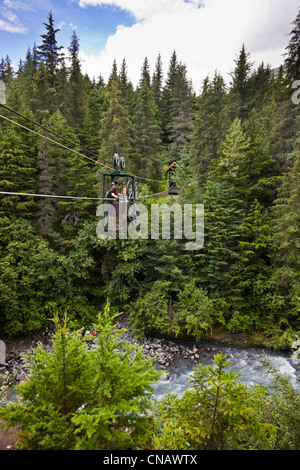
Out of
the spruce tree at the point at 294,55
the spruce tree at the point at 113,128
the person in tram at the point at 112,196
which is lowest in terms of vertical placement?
the person in tram at the point at 112,196

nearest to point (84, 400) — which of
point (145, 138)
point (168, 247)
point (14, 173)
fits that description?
point (168, 247)

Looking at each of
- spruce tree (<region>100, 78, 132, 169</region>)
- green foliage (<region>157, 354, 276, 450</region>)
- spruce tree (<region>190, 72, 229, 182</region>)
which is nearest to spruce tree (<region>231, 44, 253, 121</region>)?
spruce tree (<region>190, 72, 229, 182</region>)

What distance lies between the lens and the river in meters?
12.4

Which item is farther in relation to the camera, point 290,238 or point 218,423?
point 290,238

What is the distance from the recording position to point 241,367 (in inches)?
524

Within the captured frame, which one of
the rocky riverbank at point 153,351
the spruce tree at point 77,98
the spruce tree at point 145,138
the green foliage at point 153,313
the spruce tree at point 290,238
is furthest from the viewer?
the spruce tree at point 77,98

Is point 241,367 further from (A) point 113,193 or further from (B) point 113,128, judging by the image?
(B) point 113,128

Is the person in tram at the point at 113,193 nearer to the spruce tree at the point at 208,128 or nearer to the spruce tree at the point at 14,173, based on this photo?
the spruce tree at the point at 14,173

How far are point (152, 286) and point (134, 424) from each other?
1332cm

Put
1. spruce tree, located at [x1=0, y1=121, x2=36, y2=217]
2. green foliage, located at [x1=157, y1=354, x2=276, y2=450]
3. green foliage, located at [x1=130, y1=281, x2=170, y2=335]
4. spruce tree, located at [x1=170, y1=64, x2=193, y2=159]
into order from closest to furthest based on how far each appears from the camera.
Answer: green foliage, located at [x1=157, y1=354, x2=276, y2=450] → green foliage, located at [x1=130, y1=281, x2=170, y2=335] → spruce tree, located at [x1=0, y1=121, x2=36, y2=217] → spruce tree, located at [x1=170, y1=64, x2=193, y2=159]

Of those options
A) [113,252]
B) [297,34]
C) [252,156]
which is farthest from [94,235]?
[297,34]

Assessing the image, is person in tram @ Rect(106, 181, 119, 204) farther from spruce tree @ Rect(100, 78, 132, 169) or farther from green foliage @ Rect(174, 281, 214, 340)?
green foliage @ Rect(174, 281, 214, 340)

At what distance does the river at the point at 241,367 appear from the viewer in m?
12.4

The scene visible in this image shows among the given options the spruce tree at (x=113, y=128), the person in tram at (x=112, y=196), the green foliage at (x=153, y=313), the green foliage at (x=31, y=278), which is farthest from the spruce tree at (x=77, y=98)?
the green foliage at (x=153, y=313)
